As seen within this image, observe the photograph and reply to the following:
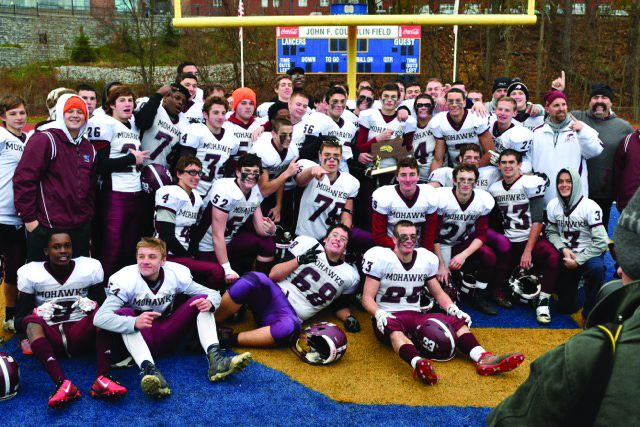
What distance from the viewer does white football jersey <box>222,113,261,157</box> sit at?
6069mm

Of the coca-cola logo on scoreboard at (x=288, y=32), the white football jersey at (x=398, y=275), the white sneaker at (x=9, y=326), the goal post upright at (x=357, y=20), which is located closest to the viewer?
the white football jersey at (x=398, y=275)

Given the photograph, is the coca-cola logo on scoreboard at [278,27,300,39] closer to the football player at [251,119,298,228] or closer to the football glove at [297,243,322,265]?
the football player at [251,119,298,228]

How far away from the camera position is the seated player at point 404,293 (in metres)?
4.68

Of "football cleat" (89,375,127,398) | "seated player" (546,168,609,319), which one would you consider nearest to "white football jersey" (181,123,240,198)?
"football cleat" (89,375,127,398)

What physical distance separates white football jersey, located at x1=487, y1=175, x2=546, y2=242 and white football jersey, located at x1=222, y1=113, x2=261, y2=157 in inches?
95.0

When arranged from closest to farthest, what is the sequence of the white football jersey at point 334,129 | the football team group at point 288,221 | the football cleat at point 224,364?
the football cleat at point 224,364
the football team group at point 288,221
the white football jersey at point 334,129

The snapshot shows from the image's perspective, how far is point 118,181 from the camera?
5246 millimetres

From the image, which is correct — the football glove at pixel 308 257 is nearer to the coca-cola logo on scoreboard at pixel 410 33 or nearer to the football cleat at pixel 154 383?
the football cleat at pixel 154 383

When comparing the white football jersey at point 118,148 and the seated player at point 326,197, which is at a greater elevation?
the white football jersey at point 118,148

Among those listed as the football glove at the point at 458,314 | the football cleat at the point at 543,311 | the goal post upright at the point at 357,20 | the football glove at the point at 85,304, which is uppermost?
the goal post upright at the point at 357,20

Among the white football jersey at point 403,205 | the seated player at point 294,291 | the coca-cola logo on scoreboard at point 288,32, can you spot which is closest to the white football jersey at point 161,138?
the seated player at point 294,291

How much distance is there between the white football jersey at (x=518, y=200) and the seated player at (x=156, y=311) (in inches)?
116

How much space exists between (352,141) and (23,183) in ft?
10.7

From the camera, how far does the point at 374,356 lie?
4.79m
